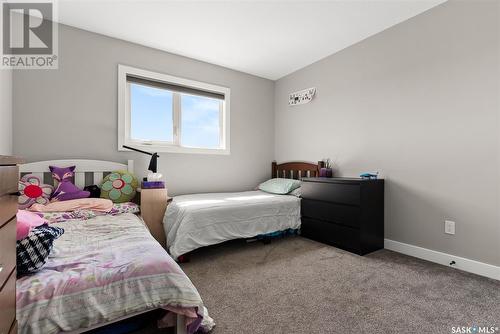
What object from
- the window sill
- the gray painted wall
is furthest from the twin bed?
the window sill

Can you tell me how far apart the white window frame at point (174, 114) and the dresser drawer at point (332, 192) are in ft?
4.55

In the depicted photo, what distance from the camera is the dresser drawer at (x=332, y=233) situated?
7.86 ft

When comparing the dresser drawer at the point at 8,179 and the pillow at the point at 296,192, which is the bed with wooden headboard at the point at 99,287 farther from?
the pillow at the point at 296,192

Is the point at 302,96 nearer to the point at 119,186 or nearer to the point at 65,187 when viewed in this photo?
the point at 119,186

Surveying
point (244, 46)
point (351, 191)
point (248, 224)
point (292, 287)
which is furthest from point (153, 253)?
point (244, 46)

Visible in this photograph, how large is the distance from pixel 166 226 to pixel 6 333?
177 cm

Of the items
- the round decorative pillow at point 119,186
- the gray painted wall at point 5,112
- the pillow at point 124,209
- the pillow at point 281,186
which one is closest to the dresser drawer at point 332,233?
the pillow at point 281,186

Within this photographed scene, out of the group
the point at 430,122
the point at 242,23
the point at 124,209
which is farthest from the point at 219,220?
the point at 430,122

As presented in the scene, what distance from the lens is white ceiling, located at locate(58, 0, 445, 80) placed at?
2209 mm

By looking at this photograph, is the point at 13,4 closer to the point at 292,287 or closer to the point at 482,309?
the point at 292,287

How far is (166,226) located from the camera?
2373 mm

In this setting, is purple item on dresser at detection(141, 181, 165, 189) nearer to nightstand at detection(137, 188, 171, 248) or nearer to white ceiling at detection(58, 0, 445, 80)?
nightstand at detection(137, 188, 171, 248)

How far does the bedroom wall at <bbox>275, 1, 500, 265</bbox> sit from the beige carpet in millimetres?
437

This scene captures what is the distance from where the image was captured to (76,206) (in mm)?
2041
